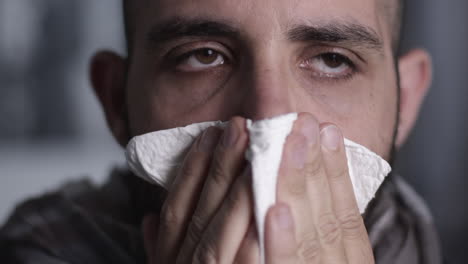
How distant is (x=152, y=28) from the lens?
100cm

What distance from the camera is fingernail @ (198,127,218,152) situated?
2.60 ft

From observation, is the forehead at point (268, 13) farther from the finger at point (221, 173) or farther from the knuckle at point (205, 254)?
the knuckle at point (205, 254)

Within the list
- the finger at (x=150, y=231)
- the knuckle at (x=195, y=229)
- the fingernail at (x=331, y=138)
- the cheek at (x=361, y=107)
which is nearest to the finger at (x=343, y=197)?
the fingernail at (x=331, y=138)

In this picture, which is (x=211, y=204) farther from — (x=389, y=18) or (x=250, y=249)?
(x=389, y=18)

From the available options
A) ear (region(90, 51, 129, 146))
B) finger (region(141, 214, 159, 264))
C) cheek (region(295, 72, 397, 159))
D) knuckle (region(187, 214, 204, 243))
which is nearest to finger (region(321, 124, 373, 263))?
cheek (region(295, 72, 397, 159))

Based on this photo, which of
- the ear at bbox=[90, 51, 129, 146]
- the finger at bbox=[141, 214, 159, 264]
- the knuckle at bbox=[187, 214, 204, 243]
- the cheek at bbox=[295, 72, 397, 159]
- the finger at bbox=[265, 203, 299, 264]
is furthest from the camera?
the ear at bbox=[90, 51, 129, 146]

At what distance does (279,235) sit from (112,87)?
716mm

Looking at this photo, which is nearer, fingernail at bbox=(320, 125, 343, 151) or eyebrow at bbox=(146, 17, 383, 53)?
fingernail at bbox=(320, 125, 343, 151)

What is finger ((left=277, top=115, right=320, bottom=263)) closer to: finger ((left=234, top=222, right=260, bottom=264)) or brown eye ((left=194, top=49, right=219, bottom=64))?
finger ((left=234, top=222, right=260, bottom=264))

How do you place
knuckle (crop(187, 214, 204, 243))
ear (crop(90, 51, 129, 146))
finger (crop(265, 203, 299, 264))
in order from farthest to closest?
ear (crop(90, 51, 129, 146)) → knuckle (crop(187, 214, 204, 243)) → finger (crop(265, 203, 299, 264))

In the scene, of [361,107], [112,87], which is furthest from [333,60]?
[112,87]

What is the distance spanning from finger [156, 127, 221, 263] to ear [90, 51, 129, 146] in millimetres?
363

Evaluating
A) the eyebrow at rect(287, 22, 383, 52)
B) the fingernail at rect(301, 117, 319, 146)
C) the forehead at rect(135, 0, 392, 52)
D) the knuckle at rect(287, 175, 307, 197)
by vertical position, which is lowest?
the knuckle at rect(287, 175, 307, 197)

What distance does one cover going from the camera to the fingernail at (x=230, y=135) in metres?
0.74
